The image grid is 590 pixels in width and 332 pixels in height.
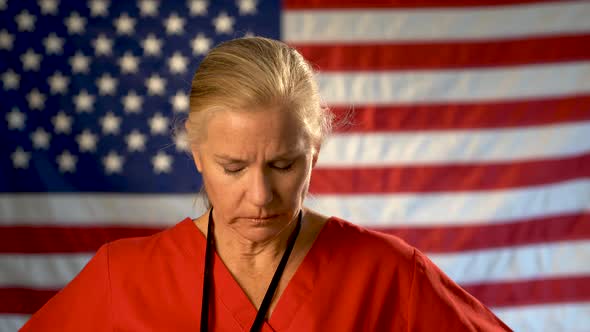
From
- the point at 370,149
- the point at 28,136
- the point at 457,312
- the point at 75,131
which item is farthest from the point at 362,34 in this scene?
the point at 457,312

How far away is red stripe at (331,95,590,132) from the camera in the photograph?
246cm

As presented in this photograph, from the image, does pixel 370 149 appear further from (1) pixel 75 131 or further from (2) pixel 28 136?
(2) pixel 28 136

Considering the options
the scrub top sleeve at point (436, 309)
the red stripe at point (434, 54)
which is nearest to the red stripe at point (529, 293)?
the red stripe at point (434, 54)

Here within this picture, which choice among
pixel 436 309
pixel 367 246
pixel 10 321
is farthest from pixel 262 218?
pixel 10 321

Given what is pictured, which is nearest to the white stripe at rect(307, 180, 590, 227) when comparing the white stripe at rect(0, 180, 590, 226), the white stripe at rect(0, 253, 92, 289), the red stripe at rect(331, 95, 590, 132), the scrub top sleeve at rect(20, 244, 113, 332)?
the white stripe at rect(0, 180, 590, 226)

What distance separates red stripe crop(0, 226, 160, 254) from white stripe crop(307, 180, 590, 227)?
2.23 feet

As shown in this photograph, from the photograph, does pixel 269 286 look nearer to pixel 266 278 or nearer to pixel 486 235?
pixel 266 278

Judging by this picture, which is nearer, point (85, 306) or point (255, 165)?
point (255, 165)

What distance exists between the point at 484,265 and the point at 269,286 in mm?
1362

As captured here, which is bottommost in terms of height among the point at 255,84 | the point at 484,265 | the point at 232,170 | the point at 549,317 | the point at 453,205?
the point at 549,317

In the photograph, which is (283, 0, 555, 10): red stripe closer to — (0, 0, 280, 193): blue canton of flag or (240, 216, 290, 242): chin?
(0, 0, 280, 193): blue canton of flag

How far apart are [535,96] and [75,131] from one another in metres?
1.57

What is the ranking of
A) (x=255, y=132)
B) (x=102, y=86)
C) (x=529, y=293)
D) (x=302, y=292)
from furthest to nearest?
1. (x=529, y=293)
2. (x=102, y=86)
3. (x=302, y=292)
4. (x=255, y=132)

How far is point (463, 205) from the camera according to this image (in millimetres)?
2479
